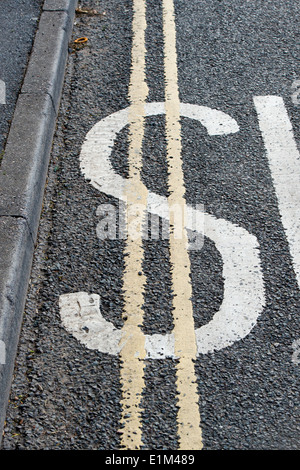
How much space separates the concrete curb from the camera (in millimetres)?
3076

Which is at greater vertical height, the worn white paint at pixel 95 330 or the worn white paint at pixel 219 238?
the worn white paint at pixel 219 238

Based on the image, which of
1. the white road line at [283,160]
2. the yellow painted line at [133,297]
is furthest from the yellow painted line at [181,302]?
the white road line at [283,160]

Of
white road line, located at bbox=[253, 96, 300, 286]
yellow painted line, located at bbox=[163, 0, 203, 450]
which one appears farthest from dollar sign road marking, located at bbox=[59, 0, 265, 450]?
white road line, located at bbox=[253, 96, 300, 286]

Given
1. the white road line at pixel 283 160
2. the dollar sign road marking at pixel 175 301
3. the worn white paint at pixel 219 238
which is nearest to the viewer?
the dollar sign road marking at pixel 175 301

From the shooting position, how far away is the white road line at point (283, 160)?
12.6 feet

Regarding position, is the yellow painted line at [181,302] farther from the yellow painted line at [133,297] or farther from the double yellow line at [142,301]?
the yellow painted line at [133,297]

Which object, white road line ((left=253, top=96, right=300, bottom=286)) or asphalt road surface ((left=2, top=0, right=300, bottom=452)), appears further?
white road line ((left=253, top=96, right=300, bottom=286))

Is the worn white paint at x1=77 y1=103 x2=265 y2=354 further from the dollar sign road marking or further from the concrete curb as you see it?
the concrete curb

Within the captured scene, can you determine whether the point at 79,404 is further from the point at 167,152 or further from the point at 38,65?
the point at 38,65

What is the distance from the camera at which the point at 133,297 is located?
3383 millimetres

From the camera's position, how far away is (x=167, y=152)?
4.42 m

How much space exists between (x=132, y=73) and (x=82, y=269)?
241 centimetres

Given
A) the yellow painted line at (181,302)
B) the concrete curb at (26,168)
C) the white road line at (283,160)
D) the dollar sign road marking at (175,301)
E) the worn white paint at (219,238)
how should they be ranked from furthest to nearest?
the white road line at (283,160), the worn white paint at (219,238), the concrete curb at (26,168), the dollar sign road marking at (175,301), the yellow painted line at (181,302)

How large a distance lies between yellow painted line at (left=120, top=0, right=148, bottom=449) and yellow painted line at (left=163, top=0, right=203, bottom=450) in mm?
191
